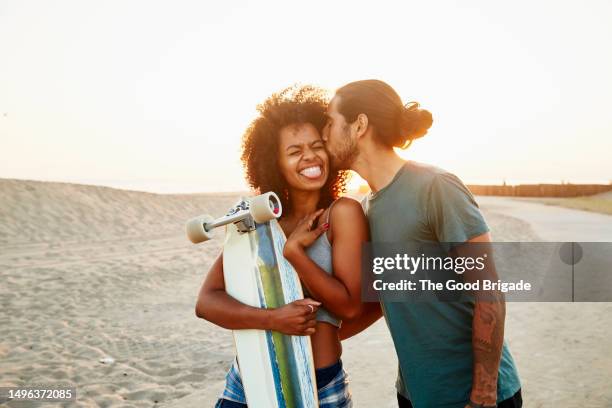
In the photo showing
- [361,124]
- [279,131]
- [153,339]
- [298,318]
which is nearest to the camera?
[298,318]

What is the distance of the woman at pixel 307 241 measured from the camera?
2018mm

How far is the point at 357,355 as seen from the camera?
237 inches

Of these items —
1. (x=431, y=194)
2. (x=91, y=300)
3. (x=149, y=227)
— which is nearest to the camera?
(x=431, y=194)

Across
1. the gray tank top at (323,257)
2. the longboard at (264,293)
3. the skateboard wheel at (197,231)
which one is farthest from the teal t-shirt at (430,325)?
the skateboard wheel at (197,231)

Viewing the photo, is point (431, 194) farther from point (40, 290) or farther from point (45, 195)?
point (45, 195)

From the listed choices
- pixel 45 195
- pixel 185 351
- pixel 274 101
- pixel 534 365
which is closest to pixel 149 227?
pixel 45 195

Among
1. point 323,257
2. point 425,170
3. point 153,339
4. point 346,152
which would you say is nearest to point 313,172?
point 346,152

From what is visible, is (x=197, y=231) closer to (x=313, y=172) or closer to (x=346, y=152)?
(x=313, y=172)

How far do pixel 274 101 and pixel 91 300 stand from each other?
789 cm

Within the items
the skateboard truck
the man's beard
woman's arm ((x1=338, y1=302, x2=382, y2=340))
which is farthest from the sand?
the man's beard

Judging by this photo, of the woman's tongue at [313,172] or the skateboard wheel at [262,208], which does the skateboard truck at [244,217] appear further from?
the woman's tongue at [313,172]

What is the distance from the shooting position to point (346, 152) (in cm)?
217

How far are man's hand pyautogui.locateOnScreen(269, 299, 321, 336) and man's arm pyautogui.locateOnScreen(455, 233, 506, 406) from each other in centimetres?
61

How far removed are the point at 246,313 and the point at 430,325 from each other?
2.45ft
